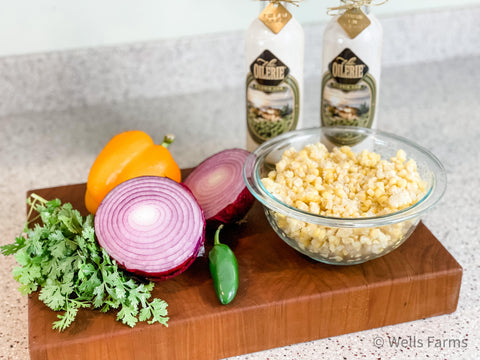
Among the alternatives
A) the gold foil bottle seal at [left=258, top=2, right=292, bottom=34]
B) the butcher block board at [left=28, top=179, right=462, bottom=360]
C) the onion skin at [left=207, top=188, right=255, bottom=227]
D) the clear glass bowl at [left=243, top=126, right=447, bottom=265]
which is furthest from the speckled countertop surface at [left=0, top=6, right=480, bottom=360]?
the gold foil bottle seal at [left=258, top=2, right=292, bottom=34]

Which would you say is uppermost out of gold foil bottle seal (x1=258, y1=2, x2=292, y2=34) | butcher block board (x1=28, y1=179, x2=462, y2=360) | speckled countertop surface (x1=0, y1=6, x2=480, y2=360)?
gold foil bottle seal (x1=258, y1=2, x2=292, y2=34)

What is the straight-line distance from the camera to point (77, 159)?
1.47 meters

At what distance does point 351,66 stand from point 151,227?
50 centimetres

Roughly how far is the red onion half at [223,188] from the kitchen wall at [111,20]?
2.07 ft

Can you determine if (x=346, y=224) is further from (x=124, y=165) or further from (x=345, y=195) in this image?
(x=124, y=165)

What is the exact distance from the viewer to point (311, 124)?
1.61m

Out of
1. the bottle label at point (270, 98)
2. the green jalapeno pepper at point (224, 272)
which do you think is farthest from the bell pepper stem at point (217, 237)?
the bottle label at point (270, 98)

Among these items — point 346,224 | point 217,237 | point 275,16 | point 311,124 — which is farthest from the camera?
point 311,124

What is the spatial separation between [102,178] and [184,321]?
0.33m

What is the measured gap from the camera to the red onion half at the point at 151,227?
868 millimetres

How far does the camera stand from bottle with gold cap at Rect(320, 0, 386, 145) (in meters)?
Result: 1.06

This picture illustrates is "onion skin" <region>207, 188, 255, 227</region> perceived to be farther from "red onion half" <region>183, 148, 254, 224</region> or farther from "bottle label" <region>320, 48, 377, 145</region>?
"bottle label" <region>320, 48, 377, 145</region>

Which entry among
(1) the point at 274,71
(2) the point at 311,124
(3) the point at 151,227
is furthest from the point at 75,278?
(2) the point at 311,124

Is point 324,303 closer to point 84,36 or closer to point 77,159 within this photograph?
point 77,159
